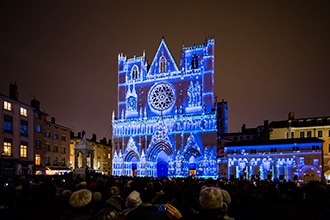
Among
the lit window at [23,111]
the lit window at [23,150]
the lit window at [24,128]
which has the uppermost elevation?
the lit window at [23,111]

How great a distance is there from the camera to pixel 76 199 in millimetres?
6098

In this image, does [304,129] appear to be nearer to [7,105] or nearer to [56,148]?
[56,148]

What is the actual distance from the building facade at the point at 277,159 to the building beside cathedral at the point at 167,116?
3710 mm

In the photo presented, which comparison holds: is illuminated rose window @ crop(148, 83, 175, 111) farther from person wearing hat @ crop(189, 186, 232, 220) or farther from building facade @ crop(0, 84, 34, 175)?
person wearing hat @ crop(189, 186, 232, 220)

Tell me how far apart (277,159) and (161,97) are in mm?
25613

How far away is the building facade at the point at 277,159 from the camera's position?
175 ft

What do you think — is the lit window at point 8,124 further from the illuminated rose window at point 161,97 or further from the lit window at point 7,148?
the illuminated rose window at point 161,97

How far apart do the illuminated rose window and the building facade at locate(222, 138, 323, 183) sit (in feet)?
50.1

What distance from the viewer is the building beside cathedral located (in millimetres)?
64000

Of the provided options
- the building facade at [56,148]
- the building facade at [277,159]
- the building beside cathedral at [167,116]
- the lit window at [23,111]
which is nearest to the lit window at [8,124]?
the lit window at [23,111]

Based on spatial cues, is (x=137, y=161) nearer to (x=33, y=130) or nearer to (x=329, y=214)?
(x=33, y=130)

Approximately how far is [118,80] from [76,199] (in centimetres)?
7194

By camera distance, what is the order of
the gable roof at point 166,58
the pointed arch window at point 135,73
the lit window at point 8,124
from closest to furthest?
1. the lit window at point 8,124
2. the gable roof at point 166,58
3. the pointed arch window at point 135,73

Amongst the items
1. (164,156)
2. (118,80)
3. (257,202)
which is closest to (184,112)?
(164,156)
